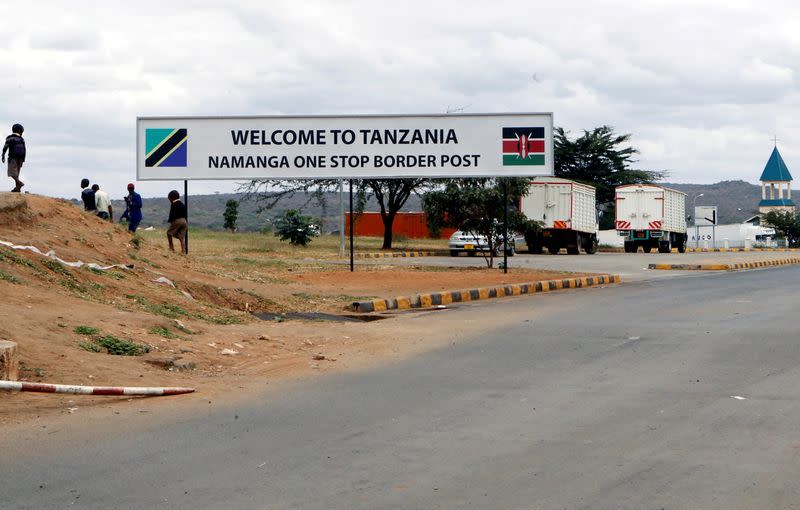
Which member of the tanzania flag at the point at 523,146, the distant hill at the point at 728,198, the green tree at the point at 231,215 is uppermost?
the distant hill at the point at 728,198

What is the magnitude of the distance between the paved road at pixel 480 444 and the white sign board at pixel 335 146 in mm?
13967

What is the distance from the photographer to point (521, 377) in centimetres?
986

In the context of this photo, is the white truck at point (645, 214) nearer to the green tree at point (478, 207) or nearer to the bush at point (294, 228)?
the bush at point (294, 228)

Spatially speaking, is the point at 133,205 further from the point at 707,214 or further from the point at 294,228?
the point at 707,214

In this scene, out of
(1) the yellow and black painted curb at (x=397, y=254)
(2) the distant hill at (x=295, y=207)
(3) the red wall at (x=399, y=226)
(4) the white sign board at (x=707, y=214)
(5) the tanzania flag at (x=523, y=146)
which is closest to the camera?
(5) the tanzania flag at (x=523, y=146)

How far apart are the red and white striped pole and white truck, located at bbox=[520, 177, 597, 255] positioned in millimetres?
36020

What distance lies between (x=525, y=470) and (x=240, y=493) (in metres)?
1.65

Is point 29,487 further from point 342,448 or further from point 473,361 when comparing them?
point 473,361

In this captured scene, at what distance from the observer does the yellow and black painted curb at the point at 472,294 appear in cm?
1770

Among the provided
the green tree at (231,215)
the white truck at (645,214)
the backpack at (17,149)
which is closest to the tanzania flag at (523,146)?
the backpack at (17,149)

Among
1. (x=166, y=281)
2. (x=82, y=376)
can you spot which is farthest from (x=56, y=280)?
(x=82, y=376)

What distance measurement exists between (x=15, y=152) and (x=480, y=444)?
47.0ft

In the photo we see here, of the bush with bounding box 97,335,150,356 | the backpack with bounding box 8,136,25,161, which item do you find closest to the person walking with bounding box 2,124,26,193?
the backpack with bounding box 8,136,25,161

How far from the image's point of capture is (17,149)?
18.8 m
